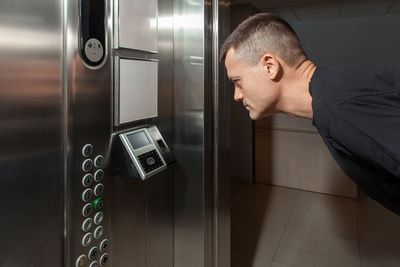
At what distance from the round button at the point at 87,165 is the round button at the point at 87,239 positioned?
0.86 ft

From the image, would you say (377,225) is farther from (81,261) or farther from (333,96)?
(81,261)

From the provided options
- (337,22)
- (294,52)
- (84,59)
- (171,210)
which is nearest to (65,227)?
(84,59)

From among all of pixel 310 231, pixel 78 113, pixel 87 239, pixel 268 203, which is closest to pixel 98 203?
pixel 87 239

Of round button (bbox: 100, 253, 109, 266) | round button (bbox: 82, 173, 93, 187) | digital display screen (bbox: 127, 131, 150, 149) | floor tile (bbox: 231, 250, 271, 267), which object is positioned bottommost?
floor tile (bbox: 231, 250, 271, 267)

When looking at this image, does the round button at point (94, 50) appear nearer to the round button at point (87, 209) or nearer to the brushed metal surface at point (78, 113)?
the brushed metal surface at point (78, 113)

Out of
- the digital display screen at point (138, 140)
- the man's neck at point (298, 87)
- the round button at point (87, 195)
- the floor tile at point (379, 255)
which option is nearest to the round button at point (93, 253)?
the round button at point (87, 195)

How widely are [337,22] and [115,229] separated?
494 centimetres

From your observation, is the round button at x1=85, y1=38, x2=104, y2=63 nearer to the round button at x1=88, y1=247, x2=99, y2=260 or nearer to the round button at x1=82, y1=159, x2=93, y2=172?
the round button at x1=82, y1=159, x2=93, y2=172

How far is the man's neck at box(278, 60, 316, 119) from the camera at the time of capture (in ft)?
3.66

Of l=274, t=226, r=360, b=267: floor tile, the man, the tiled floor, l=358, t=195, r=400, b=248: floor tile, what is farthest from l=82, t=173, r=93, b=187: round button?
l=358, t=195, r=400, b=248: floor tile

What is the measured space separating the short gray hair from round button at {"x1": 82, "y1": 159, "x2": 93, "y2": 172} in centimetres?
71

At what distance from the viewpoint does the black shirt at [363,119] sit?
770 mm

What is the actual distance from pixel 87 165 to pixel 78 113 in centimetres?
21

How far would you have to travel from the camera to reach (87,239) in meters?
1.23
